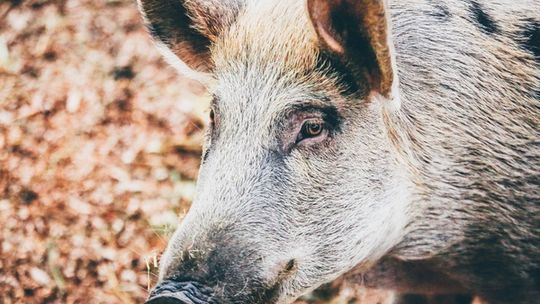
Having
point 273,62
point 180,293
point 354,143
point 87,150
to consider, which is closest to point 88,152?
point 87,150

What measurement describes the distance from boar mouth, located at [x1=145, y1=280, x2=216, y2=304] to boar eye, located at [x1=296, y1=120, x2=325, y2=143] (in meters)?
0.58

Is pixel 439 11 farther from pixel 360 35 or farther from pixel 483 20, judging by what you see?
pixel 360 35

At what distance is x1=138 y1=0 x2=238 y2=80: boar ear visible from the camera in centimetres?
283

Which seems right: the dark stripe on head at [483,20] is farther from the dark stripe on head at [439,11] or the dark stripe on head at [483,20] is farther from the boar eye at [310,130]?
the boar eye at [310,130]

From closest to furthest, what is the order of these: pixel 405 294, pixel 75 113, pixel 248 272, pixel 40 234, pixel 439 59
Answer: pixel 248 272, pixel 439 59, pixel 405 294, pixel 40 234, pixel 75 113

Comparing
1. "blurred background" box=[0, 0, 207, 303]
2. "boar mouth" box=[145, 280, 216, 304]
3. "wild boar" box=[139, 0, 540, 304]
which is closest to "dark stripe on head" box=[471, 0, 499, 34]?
"wild boar" box=[139, 0, 540, 304]

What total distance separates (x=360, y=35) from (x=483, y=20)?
68cm

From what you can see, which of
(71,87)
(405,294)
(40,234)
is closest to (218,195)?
(405,294)

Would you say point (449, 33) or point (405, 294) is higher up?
point (449, 33)

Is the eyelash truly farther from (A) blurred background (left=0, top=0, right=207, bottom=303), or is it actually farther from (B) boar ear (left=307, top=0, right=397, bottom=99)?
(A) blurred background (left=0, top=0, right=207, bottom=303)

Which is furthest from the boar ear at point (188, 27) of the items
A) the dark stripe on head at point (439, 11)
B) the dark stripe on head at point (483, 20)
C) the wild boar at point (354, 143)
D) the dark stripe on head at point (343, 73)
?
the dark stripe on head at point (483, 20)

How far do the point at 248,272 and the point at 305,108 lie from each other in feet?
1.81

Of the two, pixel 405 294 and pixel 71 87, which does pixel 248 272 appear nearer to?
pixel 405 294

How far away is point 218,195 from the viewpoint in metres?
2.51
